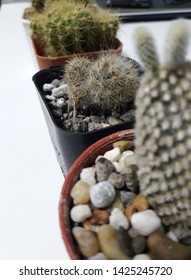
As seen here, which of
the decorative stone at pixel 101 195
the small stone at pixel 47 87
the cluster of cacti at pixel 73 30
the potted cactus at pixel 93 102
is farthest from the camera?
the cluster of cacti at pixel 73 30

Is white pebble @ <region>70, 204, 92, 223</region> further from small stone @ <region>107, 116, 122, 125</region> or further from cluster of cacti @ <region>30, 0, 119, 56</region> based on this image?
cluster of cacti @ <region>30, 0, 119, 56</region>

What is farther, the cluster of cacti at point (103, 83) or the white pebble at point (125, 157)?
the cluster of cacti at point (103, 83)

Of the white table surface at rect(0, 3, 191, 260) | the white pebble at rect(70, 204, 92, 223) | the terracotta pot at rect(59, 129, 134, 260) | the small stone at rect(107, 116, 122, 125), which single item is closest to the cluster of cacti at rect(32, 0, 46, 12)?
the white table surface at rect(0, 3, 191, 260)

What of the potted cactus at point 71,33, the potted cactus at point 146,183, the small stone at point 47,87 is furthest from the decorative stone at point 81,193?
the potted cactus at point 71,33

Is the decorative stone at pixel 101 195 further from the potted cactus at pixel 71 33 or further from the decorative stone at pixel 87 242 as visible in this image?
the potted cactus at pixel 71 33

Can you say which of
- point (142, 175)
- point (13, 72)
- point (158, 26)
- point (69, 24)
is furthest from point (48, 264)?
point (158, 26)

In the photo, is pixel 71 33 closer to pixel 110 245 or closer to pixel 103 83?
pixel 103 83
